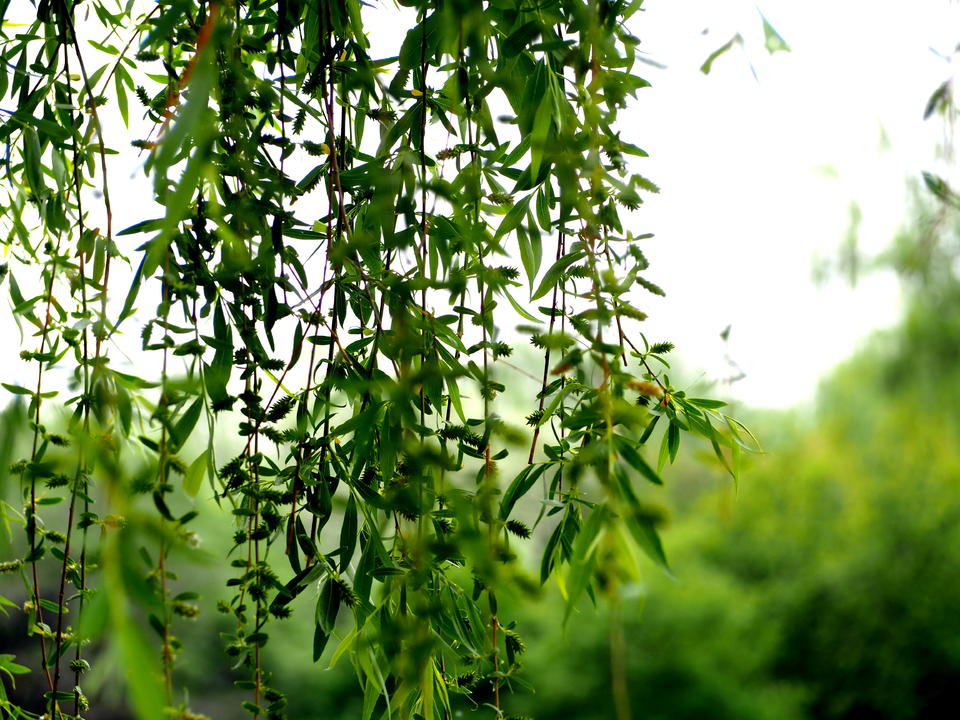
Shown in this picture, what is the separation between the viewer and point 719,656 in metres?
3.80

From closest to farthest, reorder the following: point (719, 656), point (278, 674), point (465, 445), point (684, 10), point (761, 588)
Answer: point (465, 445), point (684, 10), point (719, 656), point (278, 674), point (761, 588)

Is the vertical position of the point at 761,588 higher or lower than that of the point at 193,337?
higher

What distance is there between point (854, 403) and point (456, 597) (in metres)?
4.15

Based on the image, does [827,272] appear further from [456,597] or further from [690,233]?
[456,597]

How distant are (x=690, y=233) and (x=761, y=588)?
80.5 inches

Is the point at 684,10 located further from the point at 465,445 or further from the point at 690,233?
the point at 690,233

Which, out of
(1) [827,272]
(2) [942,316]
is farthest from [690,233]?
(2) [942,316]

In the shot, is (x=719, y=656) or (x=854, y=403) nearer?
(x=719, y=656)

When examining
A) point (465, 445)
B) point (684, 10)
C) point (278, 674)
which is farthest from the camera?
point (278, 674)

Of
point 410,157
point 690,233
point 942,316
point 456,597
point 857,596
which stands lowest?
point 456,597

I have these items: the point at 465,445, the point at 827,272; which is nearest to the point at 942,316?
the point at 827,272

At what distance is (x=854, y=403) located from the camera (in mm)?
4215

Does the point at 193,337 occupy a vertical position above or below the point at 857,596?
below

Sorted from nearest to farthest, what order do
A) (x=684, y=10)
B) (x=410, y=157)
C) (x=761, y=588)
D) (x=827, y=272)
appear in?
(x=410, y=157) < (x=684, y=10) < (x=827, y=272) < (x=761, y=588)
